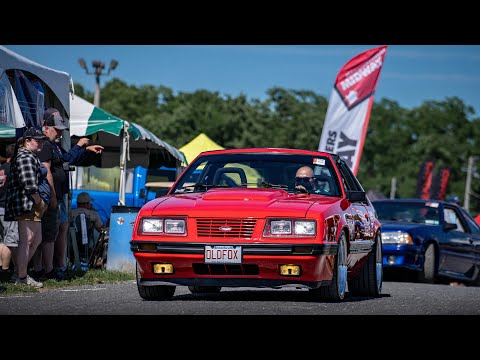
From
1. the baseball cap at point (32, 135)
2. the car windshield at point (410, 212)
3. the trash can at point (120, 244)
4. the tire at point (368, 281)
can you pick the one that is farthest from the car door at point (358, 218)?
the car windshield at point (410, 212)

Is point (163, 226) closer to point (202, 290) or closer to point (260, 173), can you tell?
point (260, 173)

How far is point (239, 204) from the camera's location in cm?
969

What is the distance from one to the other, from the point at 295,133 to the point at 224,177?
86.4 meters

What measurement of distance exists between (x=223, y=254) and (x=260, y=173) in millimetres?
1782

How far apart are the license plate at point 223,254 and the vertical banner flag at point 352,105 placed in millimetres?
13803

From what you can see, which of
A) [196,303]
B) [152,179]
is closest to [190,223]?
[196,303]

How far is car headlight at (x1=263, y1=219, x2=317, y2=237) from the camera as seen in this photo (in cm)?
951

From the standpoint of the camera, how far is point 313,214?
376 inches

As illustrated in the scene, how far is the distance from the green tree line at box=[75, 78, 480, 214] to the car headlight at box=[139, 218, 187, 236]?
73.7 meters

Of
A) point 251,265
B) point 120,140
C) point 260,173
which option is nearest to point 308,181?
point 260,173

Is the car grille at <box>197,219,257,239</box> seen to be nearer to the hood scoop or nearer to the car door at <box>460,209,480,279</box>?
the hood scoop

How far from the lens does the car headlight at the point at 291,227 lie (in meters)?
9.51

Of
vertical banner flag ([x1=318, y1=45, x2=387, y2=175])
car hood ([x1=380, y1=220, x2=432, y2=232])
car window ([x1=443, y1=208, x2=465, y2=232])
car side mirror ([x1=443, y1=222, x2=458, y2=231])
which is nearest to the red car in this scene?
car hood ([x1=380, y1=220, x2=432, y2=232])
